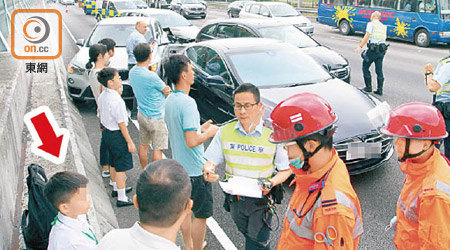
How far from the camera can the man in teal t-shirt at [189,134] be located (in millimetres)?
3678

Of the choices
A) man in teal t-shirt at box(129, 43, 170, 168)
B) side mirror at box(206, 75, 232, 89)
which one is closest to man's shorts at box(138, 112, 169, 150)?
man in teal t-shirt at box(129, 43, 170, 168)

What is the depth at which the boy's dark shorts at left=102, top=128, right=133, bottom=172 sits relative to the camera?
497 cm

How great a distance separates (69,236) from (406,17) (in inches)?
687

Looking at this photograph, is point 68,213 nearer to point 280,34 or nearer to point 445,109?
point 445,109

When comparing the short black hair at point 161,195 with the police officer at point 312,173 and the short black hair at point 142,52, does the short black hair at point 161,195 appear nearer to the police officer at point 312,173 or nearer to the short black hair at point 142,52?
the police officer at point 312,173

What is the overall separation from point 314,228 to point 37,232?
203 centimetres

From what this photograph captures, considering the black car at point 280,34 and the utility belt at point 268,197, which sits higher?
the black car at point 280,34

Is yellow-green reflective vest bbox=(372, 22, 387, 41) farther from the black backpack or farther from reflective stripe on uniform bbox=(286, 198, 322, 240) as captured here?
the black backpack

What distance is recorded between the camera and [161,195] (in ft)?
6.28

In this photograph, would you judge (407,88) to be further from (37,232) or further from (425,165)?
(37,232)

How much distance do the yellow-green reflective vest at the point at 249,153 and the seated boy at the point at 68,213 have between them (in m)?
1.10

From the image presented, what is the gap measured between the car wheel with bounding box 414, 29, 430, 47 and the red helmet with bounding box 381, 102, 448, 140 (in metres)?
15.8

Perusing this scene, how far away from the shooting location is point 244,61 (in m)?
A: 6.71

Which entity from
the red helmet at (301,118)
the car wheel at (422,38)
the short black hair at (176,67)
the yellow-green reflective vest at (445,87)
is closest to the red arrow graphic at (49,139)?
the short black hair at (176,67)
